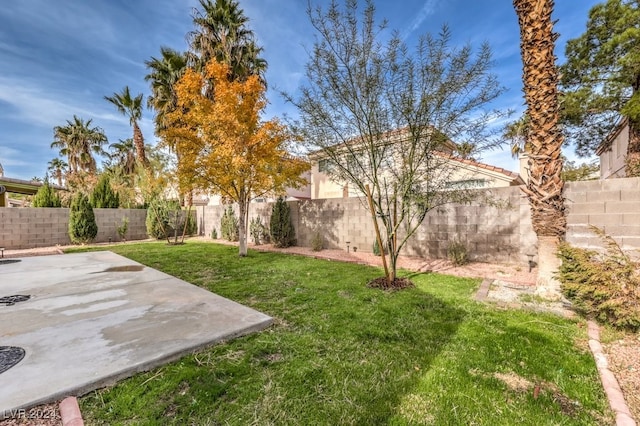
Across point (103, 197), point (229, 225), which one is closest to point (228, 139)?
point (229, 225)

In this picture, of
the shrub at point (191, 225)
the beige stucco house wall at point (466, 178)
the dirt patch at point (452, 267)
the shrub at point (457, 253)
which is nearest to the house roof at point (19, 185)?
the shrub at point (191, 225)

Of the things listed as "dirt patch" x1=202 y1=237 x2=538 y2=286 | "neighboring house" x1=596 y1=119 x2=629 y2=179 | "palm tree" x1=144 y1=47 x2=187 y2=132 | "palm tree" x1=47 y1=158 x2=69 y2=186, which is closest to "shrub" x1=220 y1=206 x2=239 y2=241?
"dirt patch" x1=202 y1=237 x2=538 y2=286

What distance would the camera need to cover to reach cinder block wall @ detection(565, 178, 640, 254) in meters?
4.76

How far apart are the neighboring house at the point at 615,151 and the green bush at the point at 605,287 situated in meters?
12.1

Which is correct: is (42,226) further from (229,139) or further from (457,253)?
(457,253)

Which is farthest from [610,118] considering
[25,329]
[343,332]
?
[25,329]

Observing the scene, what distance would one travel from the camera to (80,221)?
41.7 feet

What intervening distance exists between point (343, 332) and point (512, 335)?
2007mm

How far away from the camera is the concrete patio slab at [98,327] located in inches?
90.2

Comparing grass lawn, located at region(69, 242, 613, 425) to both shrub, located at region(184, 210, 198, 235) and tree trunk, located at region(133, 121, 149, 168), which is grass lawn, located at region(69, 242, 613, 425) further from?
tree trunk, located at region(133, 121, 149, 168)

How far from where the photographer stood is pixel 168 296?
15.2 ft

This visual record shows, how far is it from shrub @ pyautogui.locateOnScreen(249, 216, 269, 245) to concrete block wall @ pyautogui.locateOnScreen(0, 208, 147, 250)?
24.8 ft

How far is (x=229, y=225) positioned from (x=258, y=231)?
2138 mm

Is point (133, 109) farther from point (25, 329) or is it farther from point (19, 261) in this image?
point (25, 329)
